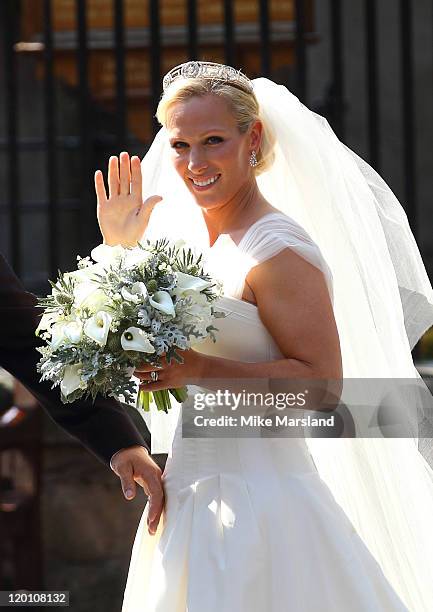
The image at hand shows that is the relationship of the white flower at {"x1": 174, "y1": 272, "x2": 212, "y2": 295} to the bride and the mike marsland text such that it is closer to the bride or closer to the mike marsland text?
the bride

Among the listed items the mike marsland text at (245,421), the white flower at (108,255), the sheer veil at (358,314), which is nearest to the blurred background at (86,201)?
the sheer veil at (358,314)

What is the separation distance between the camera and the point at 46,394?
9.23 feet

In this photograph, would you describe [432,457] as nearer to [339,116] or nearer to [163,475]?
[163,475]

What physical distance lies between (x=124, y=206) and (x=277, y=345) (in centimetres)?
54

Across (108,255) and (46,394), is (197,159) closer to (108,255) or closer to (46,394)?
(108,255)

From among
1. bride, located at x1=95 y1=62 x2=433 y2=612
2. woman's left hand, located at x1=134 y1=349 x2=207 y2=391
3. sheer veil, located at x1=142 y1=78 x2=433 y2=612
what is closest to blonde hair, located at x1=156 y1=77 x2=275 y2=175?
bride, located at x1=95 y1=62 x2=433 y2=612

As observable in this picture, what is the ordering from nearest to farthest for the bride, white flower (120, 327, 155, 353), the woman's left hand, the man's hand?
white flower (120, 327, 155, 353), the woman's left hand, the bride, the man's hand

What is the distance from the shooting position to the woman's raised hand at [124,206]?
2.82 meters

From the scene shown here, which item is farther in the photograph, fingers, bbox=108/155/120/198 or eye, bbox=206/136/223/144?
fingers, bbox=108/155/120/198

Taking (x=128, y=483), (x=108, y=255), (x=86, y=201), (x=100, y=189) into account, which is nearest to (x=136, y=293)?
(x=108, y=255)

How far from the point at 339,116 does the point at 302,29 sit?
40cm

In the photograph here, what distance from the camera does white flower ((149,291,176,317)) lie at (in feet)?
7.63

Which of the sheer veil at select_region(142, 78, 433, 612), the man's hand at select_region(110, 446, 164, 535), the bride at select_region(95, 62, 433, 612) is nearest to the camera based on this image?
the bride at select_region(95, 62, 433, 612)

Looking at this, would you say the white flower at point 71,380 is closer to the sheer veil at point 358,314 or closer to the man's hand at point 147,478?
the man's hand at point 147,478
